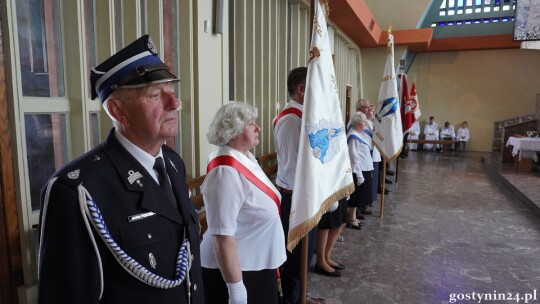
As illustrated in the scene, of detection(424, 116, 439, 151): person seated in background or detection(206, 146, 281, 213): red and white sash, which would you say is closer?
detection(206, 146, 281, 213): red and white sash

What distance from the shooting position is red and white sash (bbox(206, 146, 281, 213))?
145cm

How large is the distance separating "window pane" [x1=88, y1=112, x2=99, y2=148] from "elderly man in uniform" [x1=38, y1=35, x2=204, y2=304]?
94cm

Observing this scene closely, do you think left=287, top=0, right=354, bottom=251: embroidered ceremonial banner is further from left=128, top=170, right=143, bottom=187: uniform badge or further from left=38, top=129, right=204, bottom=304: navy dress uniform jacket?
left=128, top=170, right=143, bottom=187: uniform badge

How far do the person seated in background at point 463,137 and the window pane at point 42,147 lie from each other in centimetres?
1317

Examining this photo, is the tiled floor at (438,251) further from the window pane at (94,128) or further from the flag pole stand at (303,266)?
the window pane at (94,128)

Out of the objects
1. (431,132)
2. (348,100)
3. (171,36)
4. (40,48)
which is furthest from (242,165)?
(431,132)

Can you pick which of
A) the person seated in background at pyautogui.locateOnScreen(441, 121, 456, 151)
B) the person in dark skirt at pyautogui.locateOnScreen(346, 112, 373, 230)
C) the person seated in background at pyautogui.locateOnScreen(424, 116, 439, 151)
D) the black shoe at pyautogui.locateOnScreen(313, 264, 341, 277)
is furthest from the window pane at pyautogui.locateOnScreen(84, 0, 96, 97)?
the person seated in background at pyautogui.locateOnScreen(441, 121, 456, 151)

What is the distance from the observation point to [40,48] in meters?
1.49

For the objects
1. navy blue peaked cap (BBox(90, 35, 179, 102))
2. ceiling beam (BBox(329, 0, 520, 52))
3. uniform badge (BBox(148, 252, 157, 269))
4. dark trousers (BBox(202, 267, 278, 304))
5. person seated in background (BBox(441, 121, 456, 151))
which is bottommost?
dark trousers (BBox(202, 267, 278, 304))

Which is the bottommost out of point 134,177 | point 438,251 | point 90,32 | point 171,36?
point 438,251

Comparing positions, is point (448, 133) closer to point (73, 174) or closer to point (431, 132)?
point (431, 132)

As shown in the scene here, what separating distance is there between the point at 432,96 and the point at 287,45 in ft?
35.0

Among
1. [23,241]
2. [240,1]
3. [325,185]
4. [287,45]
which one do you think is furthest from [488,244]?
[23,241]

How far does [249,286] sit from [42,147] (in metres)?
1.11
